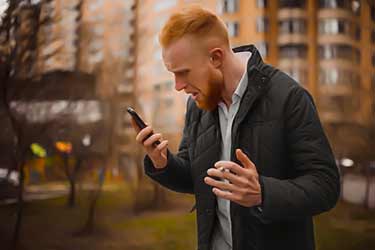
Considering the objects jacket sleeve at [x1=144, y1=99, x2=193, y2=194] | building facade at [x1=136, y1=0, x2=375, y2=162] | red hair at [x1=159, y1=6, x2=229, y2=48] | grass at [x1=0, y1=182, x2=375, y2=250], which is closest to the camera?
red hair at [x1=159, y1=6, x2=229, y2=48]

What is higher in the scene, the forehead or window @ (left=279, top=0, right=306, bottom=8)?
window @ (left=279, top=0, right=306, bottom=8)

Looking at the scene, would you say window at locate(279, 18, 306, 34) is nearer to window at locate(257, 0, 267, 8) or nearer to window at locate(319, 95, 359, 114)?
window at locate(257, 0, 267, 8)

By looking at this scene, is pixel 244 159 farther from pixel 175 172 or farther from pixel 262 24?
pixel 262 24

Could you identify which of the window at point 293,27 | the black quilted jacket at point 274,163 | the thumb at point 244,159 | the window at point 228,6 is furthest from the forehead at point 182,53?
the window at point 293,27

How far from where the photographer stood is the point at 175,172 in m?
1.00

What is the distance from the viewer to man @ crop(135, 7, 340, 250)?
0.80 metres

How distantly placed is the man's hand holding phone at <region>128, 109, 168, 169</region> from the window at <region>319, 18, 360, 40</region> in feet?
5.41

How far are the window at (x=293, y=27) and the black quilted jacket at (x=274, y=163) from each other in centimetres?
145

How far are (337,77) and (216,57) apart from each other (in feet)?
5.24

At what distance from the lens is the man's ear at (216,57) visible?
0.90 m

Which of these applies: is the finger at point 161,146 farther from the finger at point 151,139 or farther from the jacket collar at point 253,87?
the jacket collar at point 253,87

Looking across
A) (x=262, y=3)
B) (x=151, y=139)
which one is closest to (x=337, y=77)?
(x=262, y=3)

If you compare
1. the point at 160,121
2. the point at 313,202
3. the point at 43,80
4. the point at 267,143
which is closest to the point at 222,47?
the point at 267,143

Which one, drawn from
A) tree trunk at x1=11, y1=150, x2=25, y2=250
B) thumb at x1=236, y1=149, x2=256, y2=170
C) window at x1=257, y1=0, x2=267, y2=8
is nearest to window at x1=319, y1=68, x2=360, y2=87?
window at x1=257, y1=0, x2=267, y2=8
